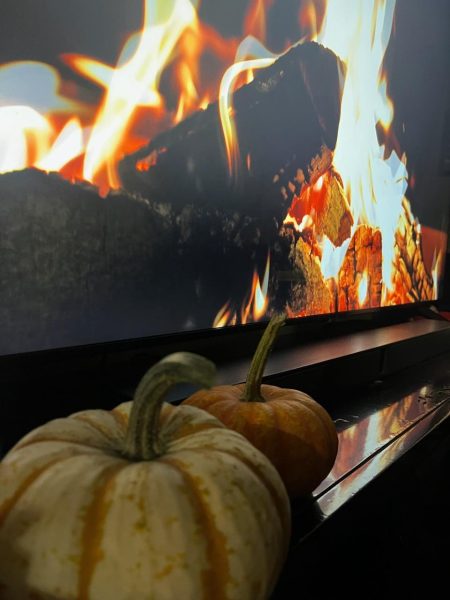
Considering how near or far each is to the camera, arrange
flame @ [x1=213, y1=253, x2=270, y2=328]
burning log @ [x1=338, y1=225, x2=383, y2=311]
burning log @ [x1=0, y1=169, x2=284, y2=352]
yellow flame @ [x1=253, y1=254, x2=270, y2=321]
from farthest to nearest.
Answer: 1. burning log @ [x1=338, y1=225, x2=383, y2=311]
2. yellow flame @ [x1=253, y1=254, x2=270, y2=321]
3. flame @ [x1=213, y1=253, x2=270, y2=328]
4. burning log @ [x1=0, y1=169, x2=284, y2=352]

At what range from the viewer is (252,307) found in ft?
5.60

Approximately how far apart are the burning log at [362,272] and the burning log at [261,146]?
17.7 inches

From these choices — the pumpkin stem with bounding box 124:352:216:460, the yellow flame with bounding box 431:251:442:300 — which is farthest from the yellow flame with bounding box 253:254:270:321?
the yellow flame with bounding box 431:251:442:300

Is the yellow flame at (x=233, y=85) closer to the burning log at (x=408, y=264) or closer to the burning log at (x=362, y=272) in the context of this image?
the burning log at (x=362, y=272)

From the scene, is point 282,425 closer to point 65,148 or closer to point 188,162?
point 65,148

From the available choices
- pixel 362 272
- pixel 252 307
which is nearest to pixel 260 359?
pixel 252 307

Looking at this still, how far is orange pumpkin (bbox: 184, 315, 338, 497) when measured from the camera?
85 cm

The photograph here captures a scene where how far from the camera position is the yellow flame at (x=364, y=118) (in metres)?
2.09

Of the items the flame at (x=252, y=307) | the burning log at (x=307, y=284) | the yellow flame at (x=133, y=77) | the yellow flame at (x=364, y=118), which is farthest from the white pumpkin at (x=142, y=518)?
the yellow flame at (x=364, y=118)

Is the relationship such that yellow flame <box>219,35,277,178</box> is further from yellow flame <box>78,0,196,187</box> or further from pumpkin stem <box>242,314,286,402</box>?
pumpkin stem <box>242,314,286,402</box>

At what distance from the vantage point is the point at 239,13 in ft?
4.97

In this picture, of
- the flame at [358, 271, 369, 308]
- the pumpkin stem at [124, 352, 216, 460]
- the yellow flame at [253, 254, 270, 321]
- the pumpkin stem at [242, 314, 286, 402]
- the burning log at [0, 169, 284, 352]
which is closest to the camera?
the pumpkin stem at [124, 352, 216, 460]

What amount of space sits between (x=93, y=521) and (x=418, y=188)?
2.77 meters

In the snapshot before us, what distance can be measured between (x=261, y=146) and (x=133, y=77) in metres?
0.55
